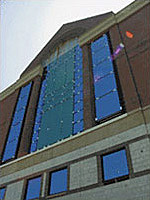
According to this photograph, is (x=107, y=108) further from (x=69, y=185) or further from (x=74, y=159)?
(x=69, y=185)

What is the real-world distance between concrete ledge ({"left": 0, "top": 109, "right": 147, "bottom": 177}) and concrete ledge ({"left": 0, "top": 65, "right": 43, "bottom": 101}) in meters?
11.1

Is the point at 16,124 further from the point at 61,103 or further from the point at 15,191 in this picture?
the point at 15,191

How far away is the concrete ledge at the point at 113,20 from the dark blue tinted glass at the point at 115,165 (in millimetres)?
13491

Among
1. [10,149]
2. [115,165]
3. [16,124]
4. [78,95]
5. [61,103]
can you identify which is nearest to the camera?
[115,165]

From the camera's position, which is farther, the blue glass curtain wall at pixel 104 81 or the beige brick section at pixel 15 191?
the beige brick section at pixel 15 191

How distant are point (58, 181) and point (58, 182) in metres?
0.06

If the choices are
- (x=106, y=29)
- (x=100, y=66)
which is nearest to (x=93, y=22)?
(x=106, y=29)

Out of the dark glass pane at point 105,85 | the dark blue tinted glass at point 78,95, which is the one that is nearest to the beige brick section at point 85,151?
the dark blue tinted glass at point 78,95

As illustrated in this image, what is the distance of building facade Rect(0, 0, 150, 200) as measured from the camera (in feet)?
39.2

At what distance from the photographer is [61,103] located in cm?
1934

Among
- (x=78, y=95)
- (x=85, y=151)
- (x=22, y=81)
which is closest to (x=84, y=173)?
(x=85, y=151)

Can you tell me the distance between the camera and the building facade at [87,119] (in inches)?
470

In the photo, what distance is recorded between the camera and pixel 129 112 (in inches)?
530

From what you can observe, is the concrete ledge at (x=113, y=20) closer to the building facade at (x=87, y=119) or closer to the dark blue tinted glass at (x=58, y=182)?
the building facade at (x=87, y=119)
